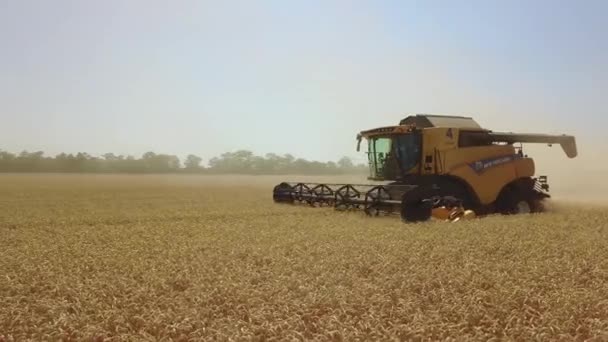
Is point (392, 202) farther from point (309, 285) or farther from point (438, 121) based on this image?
point (309, 285)

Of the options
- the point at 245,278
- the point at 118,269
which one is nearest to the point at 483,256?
the point at 245,278

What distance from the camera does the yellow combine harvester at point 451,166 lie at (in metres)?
14.9

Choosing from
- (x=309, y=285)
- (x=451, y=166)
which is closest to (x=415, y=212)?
(x=451, y=166)

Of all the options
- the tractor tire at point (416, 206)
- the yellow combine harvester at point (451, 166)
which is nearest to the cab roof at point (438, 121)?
the yellow combine harvester at point (451, 166)

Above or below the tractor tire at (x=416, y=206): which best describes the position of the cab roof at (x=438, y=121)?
above

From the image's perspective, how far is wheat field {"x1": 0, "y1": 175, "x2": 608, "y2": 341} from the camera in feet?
13.9

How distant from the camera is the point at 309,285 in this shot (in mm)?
5410

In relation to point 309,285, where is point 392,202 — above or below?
above

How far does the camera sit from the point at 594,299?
195 inches

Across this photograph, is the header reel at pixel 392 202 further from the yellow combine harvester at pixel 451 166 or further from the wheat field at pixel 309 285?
the wheat field at pixel 309 285

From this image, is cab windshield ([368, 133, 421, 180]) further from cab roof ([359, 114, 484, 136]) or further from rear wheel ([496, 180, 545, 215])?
rear wheel ([496, 180, 545, 215])

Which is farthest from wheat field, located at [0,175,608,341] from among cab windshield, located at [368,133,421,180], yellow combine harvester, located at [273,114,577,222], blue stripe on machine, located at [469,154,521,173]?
cab windshield, located at [368,133,421,180]

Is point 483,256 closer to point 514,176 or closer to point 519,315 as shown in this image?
point 519,315

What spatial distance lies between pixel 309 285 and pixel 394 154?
34.3 ft
